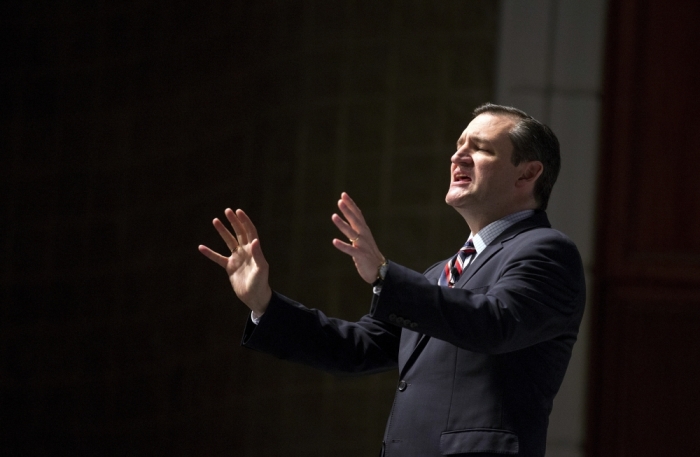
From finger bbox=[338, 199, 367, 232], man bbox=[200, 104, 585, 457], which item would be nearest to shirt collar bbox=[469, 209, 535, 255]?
man bbox=[200, 104, 585, 457]

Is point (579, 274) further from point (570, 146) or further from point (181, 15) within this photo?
point (181, 15)

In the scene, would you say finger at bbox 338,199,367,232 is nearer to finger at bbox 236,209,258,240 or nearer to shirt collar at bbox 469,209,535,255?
finger at bbox 236,209,258,240

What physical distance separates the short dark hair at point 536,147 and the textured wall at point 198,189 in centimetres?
138

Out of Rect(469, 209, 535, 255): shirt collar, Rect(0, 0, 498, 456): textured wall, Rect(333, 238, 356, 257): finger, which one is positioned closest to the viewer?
Rect(333, 238, 356, 257): finger

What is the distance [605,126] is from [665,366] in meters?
0.96

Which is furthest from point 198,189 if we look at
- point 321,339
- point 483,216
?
point 483,216

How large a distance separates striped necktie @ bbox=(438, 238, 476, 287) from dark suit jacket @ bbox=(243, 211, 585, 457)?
2.0 inches

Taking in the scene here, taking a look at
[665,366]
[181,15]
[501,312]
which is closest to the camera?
[501,312]

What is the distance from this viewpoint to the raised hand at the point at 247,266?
6.35ft

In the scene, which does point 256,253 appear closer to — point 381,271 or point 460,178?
point 381,271

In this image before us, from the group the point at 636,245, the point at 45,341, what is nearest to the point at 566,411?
the point at 636,245

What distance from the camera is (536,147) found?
2.12m

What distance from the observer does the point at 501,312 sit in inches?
66.1

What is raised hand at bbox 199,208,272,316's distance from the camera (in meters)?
1.94
